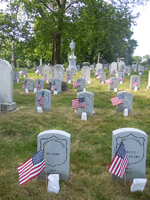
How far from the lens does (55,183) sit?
356cm

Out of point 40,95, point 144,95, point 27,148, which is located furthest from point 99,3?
point 27,148

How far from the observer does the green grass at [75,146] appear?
3.51 m

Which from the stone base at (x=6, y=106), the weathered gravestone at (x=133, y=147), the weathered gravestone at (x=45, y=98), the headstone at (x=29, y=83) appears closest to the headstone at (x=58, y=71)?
the headstone at (x=29, y=83)

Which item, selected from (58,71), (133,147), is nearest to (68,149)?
(133,147)

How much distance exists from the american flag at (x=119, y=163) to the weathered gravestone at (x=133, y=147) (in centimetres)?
18

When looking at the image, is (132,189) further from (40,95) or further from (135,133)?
(40,95)

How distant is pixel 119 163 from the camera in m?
3.51

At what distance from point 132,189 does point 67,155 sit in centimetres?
127

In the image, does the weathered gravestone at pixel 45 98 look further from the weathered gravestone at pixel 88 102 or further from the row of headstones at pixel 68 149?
the row of headstones at pixel 68 149

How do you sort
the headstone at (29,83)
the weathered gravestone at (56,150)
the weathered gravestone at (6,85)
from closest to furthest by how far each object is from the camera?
the weathered gravestone at (56,150), the weathered gravestone at (6,85), the headstone at (29,83)

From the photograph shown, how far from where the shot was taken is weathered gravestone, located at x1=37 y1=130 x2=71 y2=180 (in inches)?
145

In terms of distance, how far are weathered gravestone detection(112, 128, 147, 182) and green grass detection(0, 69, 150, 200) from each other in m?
0.24

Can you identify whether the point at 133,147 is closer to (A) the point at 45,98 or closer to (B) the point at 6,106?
(A) the point at 45,98

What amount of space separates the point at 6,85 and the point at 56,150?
492cm
